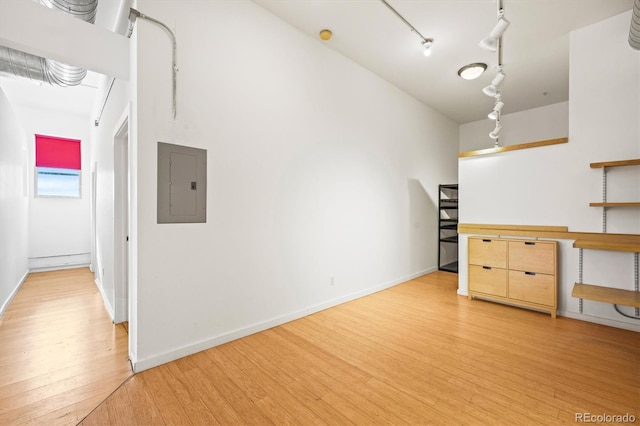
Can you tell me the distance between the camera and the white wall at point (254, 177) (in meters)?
2.26

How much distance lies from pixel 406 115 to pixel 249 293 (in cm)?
424

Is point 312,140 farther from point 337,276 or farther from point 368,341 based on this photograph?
point 368,341

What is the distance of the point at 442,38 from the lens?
3490mm

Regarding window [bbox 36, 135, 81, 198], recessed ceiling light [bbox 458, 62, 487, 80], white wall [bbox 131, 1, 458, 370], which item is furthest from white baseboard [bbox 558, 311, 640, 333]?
window [bbox 36, 135, 81, 198]

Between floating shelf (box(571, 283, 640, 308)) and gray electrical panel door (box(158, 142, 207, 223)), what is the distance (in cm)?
385

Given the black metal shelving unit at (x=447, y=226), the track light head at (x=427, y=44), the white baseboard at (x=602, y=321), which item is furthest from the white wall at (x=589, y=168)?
the black metal shelving unit at (x=447, y=226)

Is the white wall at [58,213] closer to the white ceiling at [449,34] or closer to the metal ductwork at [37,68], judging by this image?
the metal ductwork at [37,68]

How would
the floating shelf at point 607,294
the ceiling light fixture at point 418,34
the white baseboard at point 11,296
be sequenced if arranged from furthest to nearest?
the white baseboard at point 11,296 < the ceiling light fixture at point 418,34 < the floating shelf at point 607,294

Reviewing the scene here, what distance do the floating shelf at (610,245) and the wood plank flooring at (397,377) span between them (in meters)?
0.90

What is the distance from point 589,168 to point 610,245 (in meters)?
1.02

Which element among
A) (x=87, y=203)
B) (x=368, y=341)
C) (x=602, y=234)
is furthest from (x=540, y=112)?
(x=87, y=203)

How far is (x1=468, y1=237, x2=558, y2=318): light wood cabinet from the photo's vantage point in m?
3.34

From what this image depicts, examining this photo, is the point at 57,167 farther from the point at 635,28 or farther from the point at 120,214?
the point at 635,28

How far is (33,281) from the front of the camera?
16.4 ft
